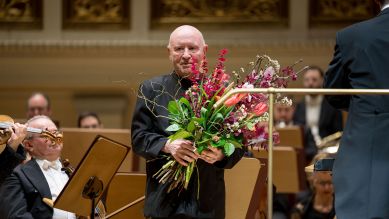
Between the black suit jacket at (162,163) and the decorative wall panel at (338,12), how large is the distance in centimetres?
563

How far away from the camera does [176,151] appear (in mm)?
5043

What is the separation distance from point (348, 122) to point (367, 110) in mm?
125

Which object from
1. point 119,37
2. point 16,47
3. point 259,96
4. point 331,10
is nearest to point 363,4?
point 331,10

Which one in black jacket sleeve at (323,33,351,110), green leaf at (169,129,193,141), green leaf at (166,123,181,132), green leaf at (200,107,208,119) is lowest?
green leaf at (169,129,193,141)

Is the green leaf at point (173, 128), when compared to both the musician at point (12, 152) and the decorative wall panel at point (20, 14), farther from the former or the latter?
the decorative wall panel at point (20, 14)

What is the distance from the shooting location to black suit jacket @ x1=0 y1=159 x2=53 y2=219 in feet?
20.0

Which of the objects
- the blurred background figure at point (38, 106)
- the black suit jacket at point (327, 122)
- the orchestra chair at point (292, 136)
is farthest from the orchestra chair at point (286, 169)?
the blurred background figure at point (38, 106)

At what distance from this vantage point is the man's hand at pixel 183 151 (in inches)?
198

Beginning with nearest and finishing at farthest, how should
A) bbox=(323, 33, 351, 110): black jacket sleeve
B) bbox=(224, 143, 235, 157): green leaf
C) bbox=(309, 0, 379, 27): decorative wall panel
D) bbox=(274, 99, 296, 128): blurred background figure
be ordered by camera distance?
bbox=(323, 33, 351, 110): black jacket sleeve < bbox=(224, 143, 235, 157): green leaf < bbox=(274, 99, 296, 128): blurred background figure < bbox=(309, 0, 379, 27): decorative wall panel

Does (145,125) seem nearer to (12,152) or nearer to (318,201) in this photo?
(12,152)

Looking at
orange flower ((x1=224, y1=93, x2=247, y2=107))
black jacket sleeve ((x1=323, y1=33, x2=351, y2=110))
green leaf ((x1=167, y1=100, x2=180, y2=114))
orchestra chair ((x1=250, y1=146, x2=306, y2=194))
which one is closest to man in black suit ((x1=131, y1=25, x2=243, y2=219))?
green leaf ((x1=167, y1=100, x2=180, y2=114))

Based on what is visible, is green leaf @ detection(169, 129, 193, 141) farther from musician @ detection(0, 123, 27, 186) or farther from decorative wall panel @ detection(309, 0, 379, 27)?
decorative wall panel @ detection(309, 0, 379, 27)

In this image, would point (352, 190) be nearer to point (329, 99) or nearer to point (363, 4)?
point (329, 99)

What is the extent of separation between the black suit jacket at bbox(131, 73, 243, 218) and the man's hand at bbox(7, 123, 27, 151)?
102 centimetres
